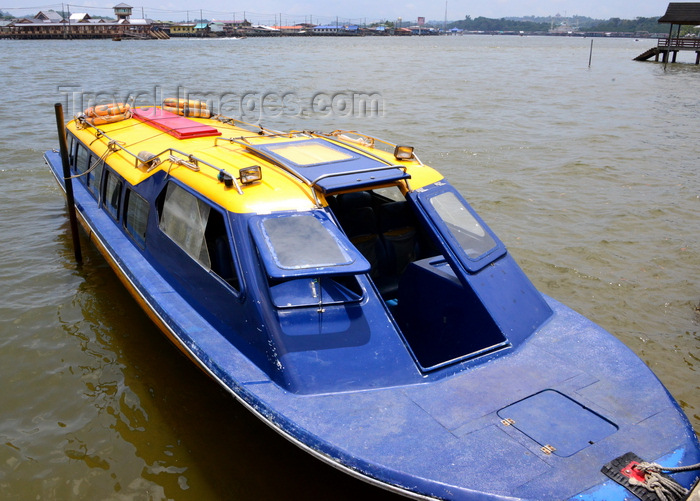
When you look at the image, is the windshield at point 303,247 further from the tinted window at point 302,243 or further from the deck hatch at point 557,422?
the deck hatch at point 557,422

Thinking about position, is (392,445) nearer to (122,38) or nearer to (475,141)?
(475,141)

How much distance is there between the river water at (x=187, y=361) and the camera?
529 centimetres

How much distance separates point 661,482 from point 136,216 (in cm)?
593

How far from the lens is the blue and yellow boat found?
3840mm

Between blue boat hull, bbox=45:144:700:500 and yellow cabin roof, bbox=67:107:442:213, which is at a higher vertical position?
yellow cabin roof, bbox=67:107:442:213

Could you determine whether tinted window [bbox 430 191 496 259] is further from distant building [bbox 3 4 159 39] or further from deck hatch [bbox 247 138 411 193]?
distant building [bbox 3 4 159 39]

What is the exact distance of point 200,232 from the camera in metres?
5.76

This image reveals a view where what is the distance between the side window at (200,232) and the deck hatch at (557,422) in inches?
104

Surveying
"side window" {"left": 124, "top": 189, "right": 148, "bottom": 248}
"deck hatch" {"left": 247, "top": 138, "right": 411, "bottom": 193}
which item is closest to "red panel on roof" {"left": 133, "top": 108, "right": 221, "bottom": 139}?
"side window" {"left": 124, "top": 189, "right": 148, "bottom": 248}

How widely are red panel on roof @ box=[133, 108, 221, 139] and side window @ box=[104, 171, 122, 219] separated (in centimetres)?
99

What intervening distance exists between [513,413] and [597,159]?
1284cm

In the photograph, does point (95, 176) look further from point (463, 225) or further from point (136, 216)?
point (463, 225)

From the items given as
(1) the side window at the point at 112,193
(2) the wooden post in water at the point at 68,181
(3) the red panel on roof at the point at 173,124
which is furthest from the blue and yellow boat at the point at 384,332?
(2) the wooden post in water at the point at 68,181

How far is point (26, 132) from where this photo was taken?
55.8ft
